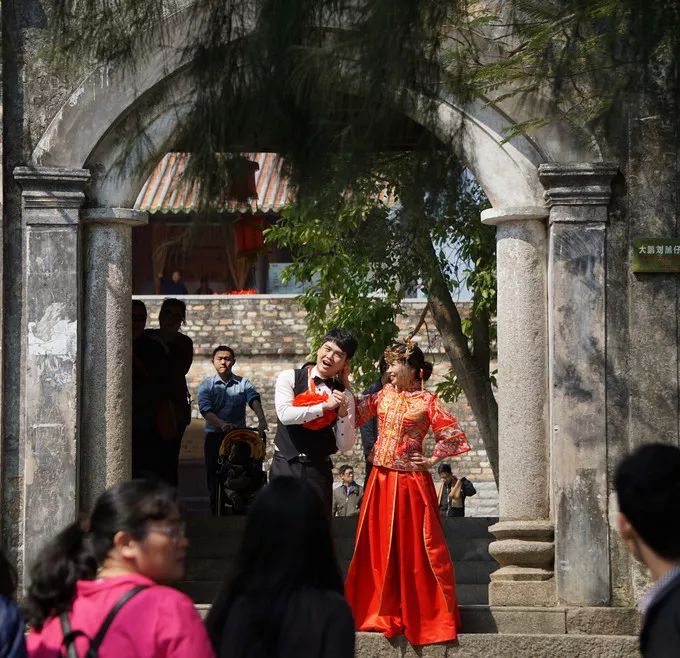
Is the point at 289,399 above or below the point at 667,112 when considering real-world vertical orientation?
below

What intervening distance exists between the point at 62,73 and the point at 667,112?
3807 millimetres

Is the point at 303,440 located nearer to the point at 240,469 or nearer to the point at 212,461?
the point at 240,469

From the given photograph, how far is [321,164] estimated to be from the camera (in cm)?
549

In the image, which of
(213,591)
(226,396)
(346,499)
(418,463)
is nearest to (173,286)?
(346,499)

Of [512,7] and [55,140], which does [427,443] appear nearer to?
[55,140]

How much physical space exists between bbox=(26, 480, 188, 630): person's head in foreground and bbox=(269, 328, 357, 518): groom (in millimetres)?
4698

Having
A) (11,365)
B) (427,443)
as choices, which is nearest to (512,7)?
(11,365)

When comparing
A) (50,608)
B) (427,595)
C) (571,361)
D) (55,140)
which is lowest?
(427,595)

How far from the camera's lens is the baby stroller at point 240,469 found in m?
11.1

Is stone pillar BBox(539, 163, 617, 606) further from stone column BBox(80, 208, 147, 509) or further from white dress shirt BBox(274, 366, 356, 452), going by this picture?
stone column BBox(80, 208, 147, 509)

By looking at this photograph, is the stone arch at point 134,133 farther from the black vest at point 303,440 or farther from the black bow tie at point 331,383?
the black vest at point 303,440

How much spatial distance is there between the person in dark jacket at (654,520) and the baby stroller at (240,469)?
24.7 feet

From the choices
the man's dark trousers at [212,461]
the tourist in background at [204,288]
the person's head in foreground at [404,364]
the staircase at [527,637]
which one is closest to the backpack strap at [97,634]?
the staircase at [527,637]

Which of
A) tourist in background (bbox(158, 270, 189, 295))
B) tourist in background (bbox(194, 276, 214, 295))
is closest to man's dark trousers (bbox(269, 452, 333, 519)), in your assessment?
tourist in background (bbox(158, 270, 189, 295))
